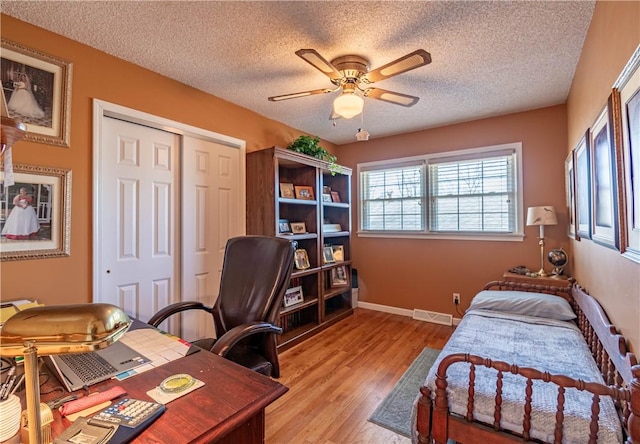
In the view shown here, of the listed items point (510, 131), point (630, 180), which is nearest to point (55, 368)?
point (630, 180)

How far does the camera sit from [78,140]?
206cm

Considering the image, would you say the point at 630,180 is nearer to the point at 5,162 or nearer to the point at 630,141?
the point at 630,141

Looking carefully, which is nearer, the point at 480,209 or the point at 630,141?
the point at 630,141

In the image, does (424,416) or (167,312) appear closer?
(424,416)

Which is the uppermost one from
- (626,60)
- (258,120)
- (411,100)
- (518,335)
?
(258,120)

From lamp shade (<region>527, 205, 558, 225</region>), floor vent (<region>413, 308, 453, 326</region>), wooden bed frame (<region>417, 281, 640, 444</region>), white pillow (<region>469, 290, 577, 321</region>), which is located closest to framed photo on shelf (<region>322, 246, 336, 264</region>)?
floor vent (<region>413, 308, 453, 326</region>)

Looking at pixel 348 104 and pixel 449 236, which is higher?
pixel 348 104

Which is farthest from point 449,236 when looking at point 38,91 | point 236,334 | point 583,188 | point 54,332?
point 38,91

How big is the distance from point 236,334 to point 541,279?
284cm

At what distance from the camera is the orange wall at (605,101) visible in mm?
1207

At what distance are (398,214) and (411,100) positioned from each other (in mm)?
2133

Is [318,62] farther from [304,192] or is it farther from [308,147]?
[304,192]

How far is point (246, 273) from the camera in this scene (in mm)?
1950

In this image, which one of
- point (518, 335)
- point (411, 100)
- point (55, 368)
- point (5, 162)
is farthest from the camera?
point (411, 100)
